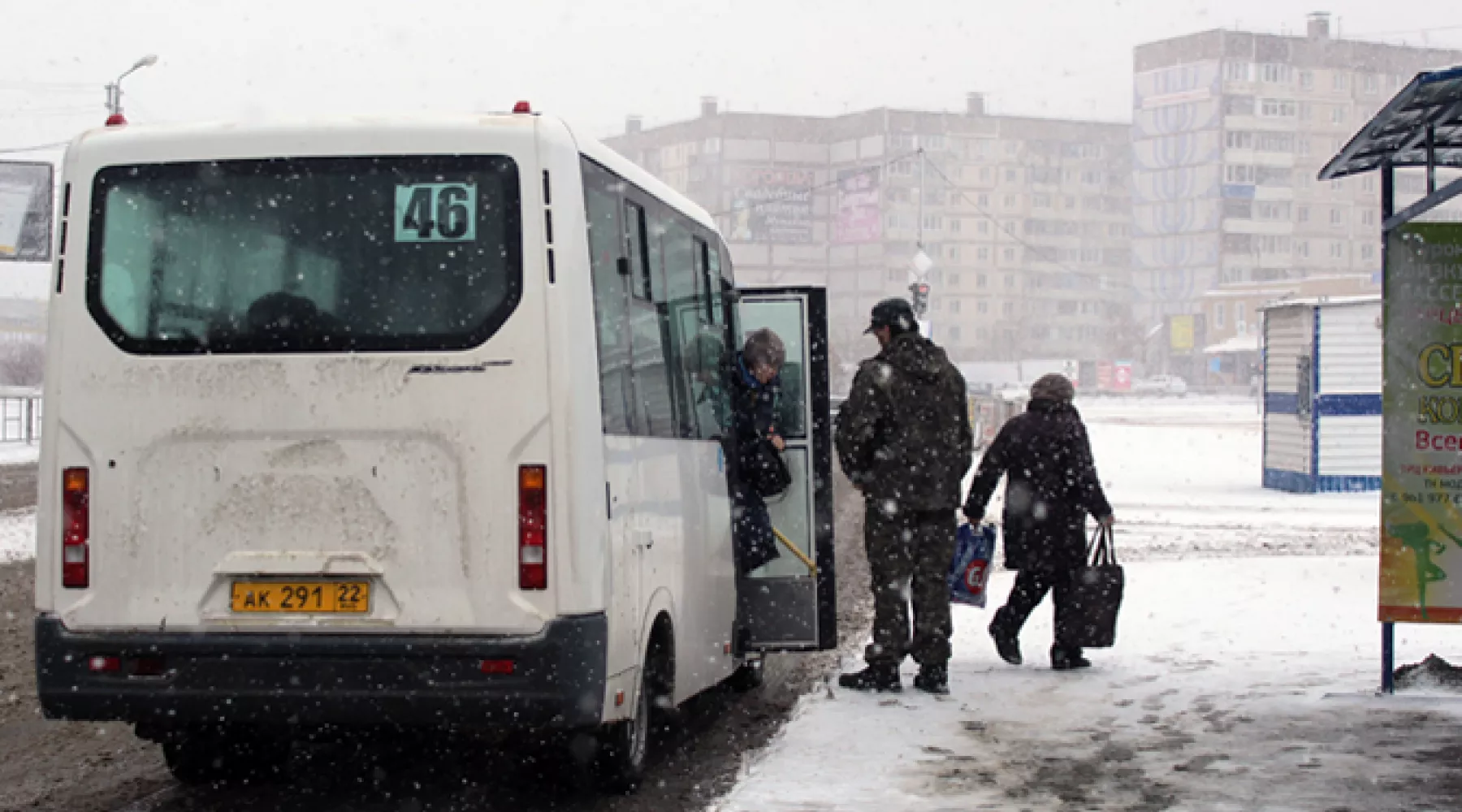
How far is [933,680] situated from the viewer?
30.7ft

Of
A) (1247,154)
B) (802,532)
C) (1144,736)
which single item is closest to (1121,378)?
(1247,154)

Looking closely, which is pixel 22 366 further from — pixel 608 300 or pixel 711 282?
pixel 608 300

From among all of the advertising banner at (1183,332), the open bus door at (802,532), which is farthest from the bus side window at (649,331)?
the advertising banner at (1183,332)

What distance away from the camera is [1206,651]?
11320 mm

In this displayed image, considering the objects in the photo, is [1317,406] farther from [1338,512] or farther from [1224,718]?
[1224,718]

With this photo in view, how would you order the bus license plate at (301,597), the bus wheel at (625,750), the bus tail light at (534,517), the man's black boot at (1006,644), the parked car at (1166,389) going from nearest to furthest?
the bus tail light at (534,517)
the bus license plate at (301,597)
the bus wheel at (625,750)
the man's black boot at (1006,644)
the parked car at (1166,389)

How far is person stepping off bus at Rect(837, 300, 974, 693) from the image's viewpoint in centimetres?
909

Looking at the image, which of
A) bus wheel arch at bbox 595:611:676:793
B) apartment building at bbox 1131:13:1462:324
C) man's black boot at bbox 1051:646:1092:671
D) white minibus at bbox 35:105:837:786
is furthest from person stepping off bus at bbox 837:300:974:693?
apartment building at bbox 1131:13:1462:324

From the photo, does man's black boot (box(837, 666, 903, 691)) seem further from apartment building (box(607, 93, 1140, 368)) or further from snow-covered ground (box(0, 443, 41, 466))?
apartment building (box(607, 93, 1140, 368))

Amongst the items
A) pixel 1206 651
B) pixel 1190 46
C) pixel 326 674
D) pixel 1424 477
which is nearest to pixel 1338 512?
pixel 1206 651

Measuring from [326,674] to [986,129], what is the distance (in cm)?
17210

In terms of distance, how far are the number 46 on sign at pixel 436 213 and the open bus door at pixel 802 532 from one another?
3341 mm

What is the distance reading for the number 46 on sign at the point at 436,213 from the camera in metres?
6.43

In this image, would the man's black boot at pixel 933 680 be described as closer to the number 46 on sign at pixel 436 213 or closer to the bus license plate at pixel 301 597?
the bus license plate at pixel 301 597
